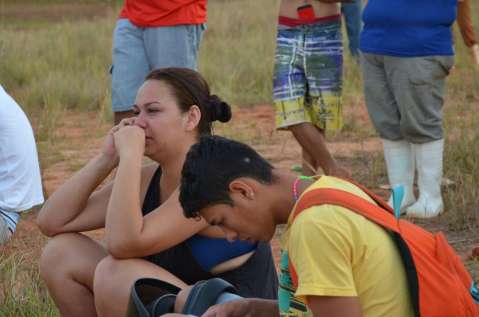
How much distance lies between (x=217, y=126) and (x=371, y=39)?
3.29m

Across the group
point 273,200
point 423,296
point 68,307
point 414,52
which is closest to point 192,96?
point 68,307

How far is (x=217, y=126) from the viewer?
8.79 metres

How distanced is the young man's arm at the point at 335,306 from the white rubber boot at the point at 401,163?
3.18 m

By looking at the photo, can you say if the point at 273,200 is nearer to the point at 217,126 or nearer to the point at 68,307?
the point at 68,307

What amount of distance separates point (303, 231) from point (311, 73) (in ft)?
11.0

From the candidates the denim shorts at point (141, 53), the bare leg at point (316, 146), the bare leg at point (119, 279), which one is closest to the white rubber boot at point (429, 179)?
the bare leg at point (316, 146)

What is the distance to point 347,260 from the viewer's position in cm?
264

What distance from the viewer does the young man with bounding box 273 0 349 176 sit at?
233 inches

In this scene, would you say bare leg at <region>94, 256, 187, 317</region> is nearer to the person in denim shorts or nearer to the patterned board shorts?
the person in denim shorts

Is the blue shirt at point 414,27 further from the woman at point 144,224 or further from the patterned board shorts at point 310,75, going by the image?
the woman at point 144,224

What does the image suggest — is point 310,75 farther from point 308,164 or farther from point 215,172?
point 215,172

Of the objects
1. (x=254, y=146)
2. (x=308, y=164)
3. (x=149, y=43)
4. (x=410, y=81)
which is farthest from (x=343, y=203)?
(x=254, y=146)

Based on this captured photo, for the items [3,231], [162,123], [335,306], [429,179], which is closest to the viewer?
[335,306]

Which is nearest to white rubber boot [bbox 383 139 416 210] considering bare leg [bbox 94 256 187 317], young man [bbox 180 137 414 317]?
bare leg [bbox 94 256 187 317]
